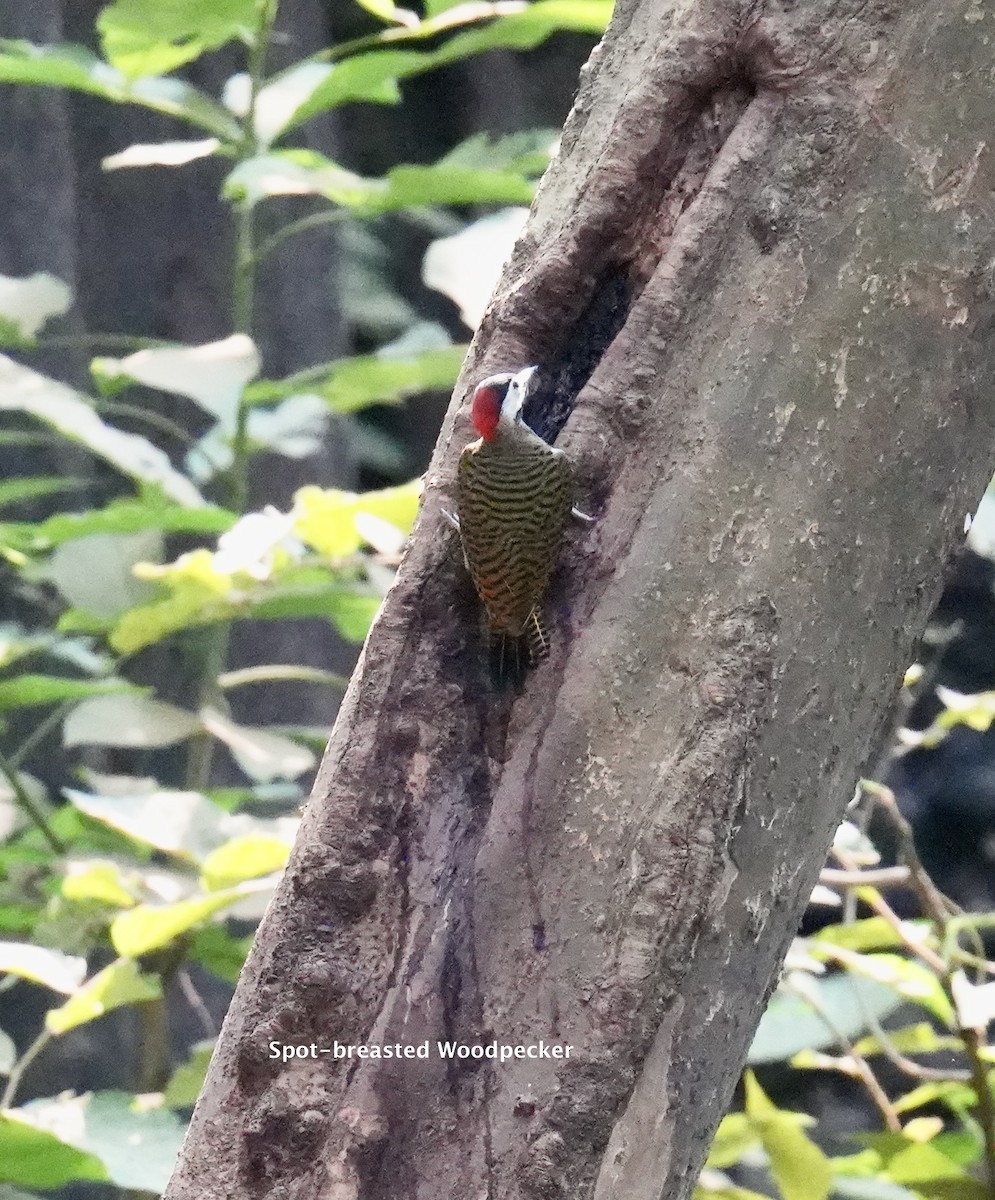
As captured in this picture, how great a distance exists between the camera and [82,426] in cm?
150

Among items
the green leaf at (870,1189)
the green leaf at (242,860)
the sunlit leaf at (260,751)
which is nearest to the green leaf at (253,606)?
the sunlit leaf at (260,751)

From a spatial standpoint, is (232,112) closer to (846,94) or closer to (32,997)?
(846,94)

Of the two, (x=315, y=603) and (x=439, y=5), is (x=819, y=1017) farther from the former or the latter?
(x=439, y=5)

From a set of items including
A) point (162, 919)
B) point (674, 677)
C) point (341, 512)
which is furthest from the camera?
point (341, 512)

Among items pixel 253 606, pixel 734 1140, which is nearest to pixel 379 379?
pixel 253 606

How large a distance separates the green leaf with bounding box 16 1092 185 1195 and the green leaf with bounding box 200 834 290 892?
0.82ft

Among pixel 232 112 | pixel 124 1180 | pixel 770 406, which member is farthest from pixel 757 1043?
pixel 232 112

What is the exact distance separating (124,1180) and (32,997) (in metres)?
1.52

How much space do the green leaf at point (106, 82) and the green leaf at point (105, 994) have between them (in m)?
1.11

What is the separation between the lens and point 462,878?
850mm

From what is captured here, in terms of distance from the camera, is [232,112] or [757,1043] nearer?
[757,1043]

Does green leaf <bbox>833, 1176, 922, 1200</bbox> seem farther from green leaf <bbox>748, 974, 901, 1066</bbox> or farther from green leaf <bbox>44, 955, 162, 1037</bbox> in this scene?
green leaf <bbox>44, 955, 162, 1037</bbox>

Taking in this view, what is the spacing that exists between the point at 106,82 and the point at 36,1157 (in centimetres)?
A: 132

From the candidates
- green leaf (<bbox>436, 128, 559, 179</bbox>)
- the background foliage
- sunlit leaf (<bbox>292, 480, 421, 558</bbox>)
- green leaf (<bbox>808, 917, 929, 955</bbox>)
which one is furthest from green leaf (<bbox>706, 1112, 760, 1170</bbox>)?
green leaf (<bbox>436, 128, 559, 179</bbox>)
